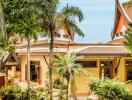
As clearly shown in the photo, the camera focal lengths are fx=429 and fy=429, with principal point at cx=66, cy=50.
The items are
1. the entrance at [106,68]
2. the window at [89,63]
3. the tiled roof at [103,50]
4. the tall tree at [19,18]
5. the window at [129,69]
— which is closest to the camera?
the tall tree at [19,18]

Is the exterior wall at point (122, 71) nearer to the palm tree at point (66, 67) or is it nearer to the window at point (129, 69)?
the window at point (129, 69)

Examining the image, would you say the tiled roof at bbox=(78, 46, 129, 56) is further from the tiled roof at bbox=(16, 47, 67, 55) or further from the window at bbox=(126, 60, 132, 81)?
the tiled roof at bbox=(16, 47, 67, 55)

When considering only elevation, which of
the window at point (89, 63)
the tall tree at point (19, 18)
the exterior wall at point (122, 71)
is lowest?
the exterior wall at point (122, 71)

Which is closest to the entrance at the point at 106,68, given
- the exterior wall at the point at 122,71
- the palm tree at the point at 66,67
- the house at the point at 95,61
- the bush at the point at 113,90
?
the house at the point at 95,61

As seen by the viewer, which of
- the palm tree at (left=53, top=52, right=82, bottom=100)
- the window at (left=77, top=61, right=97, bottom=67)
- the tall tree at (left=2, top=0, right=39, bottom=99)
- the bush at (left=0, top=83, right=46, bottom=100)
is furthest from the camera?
the window at (left=77, top=61, right=97, bottom=67)

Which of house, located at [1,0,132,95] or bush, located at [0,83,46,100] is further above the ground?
house, located at [1,0,132,95]

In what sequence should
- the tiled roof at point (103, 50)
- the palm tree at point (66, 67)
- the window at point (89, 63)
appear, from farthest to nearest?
the window at point (89, 63) → the tiled roof at point (103, 50) → the palm tree at point (66, 67)

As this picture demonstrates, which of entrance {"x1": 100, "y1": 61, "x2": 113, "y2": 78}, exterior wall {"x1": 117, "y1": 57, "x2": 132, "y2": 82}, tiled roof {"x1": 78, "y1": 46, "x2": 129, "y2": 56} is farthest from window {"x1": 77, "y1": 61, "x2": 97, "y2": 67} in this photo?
exterior wall {"x1": 117, "y1": 57, "x2": 132, "y2": 82}

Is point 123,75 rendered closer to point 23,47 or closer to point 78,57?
point 78,57

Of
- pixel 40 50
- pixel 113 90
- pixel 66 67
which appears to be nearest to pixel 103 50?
pixel 40 50

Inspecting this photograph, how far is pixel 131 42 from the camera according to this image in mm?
28031

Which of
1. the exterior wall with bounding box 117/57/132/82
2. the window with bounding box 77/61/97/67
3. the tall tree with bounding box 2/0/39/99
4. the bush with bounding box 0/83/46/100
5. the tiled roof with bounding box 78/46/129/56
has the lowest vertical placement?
the bush with bounding box 0/83/46/100

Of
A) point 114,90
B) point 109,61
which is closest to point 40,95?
point 114,90

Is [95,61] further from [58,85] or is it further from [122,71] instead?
[58,85]
